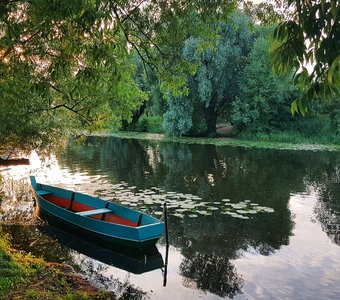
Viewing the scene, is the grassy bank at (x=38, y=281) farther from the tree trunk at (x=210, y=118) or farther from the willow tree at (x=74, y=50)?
the tree trunk at (x=210, y=118)

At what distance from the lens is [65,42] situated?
501 centimetres

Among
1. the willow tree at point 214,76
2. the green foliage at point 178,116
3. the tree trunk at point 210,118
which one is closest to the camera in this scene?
the willow tree at point 214,76

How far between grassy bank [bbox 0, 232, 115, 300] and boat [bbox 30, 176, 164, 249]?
66.1 inches

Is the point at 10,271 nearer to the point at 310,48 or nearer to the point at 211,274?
the point at 211,274

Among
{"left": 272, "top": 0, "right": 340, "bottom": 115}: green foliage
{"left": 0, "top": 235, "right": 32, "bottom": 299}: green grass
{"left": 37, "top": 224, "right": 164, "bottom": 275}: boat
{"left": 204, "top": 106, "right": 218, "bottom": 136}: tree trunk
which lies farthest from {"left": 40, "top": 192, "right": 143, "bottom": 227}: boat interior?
{"left": 204, "top": 106, "right": 218, "bottom": 136}: tree trunk

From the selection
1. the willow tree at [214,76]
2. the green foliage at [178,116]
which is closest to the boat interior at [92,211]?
the willow tree at [214,76]

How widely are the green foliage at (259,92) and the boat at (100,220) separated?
84.3 ft

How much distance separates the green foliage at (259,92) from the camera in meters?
35.7

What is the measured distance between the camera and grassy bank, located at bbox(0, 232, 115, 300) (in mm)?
6391

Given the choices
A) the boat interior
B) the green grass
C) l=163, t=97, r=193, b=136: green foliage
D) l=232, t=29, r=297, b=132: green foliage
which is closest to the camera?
the green grass

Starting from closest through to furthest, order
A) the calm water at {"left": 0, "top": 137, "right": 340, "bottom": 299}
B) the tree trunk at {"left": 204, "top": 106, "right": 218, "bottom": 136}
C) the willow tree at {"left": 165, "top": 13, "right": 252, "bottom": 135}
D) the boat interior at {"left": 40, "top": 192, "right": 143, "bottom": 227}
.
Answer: the calm water at {"left": 0, "top": 137, "right": 340, "bottom": 299}, the boat interior at {"left": 40, "top": 192, "right": 143, "bottom": 227}, the willow tree at {"left": 165, "top": 13, "right": 252, "bottom": 135}, the tree trunk at {"left": 204, "top": 106, "right": 218, "bottom": 136}

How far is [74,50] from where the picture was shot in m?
4.67

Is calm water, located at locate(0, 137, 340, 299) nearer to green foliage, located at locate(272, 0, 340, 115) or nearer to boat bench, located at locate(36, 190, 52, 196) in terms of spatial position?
boat bench, located at locate(36, 190, 52, 196)

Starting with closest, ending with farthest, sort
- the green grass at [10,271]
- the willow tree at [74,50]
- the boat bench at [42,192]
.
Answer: the willow tree at [74,50] < the green grass at [10,271] < the boat bench at [42,192]
